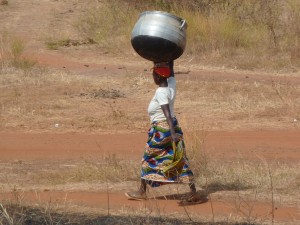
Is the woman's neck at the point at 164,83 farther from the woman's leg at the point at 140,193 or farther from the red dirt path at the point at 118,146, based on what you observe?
A: the red dirt path at the point at 118,146

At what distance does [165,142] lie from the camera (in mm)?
6652

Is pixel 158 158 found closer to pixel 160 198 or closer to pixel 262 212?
pixel 160 198

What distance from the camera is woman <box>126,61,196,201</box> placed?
6555 mm

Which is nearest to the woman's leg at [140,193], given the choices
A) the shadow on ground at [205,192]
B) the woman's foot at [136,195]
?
the woman's foot at [136,195]

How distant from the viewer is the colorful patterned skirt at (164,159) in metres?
6.62

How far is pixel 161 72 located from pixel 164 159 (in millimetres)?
753

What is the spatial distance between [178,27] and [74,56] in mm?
10670

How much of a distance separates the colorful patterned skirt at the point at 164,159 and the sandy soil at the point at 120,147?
0.74 ft

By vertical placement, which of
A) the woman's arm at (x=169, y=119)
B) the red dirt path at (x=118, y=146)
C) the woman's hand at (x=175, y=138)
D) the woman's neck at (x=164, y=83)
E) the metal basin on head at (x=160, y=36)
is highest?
the metal basin on head at (x=160, y=36)

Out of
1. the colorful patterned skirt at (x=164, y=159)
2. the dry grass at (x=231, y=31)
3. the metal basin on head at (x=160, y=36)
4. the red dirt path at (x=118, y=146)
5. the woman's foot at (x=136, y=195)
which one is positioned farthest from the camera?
the dry grass at (x=231, y=31)

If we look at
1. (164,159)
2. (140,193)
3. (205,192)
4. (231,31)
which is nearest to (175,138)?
(164,159)

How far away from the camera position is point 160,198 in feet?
22.8

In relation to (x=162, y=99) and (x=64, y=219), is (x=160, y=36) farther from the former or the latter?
(x=64, y=219)

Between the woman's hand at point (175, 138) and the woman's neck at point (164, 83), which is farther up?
the woman's neck at point (164, 83)
